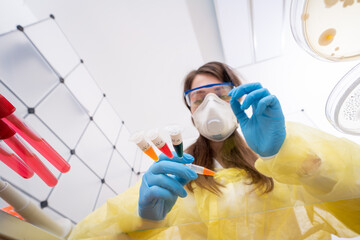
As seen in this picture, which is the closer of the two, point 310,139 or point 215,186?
point 310,139

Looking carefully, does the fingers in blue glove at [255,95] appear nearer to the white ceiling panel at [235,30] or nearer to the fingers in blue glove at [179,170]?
the fingers in blue glove at [179,170]

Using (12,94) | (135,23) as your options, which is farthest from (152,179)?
(135,23)

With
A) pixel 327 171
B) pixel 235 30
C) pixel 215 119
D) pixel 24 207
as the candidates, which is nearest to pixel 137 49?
pixel 235 30

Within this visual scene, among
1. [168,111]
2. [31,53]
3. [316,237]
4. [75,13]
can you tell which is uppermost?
[75,13]

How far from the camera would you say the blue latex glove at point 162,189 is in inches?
21.0

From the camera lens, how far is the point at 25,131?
1.51ft

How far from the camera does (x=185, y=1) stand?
971 millimetres

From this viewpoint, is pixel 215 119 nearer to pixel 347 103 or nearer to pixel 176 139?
pixel 176 139

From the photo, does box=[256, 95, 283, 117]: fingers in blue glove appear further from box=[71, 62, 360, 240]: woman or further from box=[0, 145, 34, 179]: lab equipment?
box=[0, 145, 34, 179]: lab equipment

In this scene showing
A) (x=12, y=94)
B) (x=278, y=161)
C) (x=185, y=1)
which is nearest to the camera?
(x=278, y=161)

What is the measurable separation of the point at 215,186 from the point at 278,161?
0.91ft

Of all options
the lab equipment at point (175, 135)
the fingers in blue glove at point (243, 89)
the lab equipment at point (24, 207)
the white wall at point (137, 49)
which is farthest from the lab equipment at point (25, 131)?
the fingers in blue glove at point (243, 89)

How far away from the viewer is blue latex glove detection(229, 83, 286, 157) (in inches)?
21.9

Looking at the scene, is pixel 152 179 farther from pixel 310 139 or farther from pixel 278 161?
pixel 310 139
